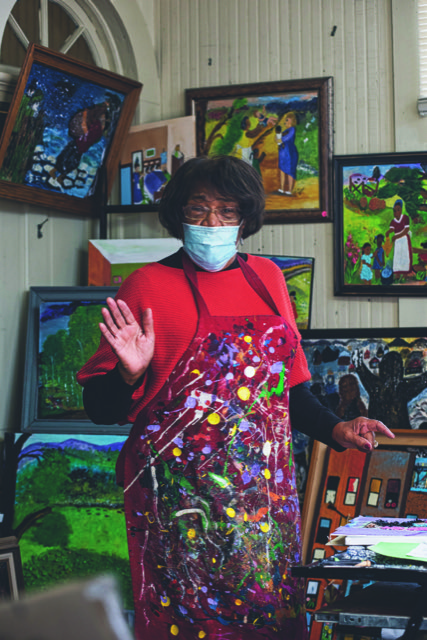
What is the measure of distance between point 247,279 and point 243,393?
293 millimetres

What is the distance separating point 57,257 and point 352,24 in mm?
1788

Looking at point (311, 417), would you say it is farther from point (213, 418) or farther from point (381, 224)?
point (381, 224)

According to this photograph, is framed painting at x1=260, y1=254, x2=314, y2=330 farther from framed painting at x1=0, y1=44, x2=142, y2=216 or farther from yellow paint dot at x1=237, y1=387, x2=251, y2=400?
yellow paint dot at x1=237, y1=387, x2=251, y2=400

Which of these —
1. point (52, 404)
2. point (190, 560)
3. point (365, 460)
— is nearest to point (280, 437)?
point (190, 560)

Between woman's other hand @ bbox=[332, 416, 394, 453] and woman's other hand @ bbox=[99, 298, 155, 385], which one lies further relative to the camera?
woman's other hand @ bbox=[332, 416, 394, 453]

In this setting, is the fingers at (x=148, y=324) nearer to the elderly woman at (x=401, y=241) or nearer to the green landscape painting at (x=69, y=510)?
the green landscape painting at (x=69, y=510)

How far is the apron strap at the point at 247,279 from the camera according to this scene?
1.61 metres

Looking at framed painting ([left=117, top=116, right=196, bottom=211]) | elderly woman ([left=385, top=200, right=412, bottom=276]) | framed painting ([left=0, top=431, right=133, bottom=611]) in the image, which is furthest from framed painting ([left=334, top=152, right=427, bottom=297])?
framed painting ([left=0, top=431, right=133, bottom=611])

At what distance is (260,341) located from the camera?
159 centimetres

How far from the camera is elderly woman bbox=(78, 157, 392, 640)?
148cm

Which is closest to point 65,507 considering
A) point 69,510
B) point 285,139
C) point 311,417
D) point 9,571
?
point 69,510

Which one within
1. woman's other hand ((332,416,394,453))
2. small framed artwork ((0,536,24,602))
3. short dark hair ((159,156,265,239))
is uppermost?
short dark hair ((159,156,265,239))

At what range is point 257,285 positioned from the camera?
1.69 meters

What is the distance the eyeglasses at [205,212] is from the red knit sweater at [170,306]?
122 mm
